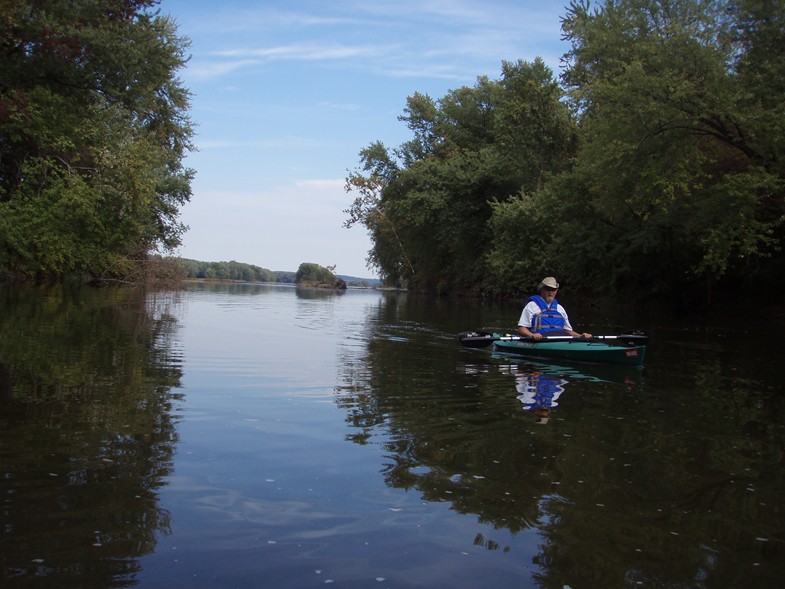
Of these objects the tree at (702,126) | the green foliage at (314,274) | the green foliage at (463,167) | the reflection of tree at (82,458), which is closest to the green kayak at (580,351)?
the reflection of tree at (82,458)

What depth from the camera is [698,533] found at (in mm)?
4426

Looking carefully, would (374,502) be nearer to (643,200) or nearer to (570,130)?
(643,200)

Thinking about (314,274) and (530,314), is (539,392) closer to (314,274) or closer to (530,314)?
(530,314)

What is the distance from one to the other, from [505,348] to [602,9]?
88.4ft

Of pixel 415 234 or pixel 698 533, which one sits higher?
pixel 415 234

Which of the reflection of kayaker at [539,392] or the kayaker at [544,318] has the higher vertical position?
the kayaker at [544,318]

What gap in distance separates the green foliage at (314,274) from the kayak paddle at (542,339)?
Result: 83.7 metres

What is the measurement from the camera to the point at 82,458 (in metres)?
5.31

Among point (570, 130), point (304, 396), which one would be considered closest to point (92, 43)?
point (304, 396)

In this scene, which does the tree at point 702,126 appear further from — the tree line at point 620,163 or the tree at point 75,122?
the tree at point 75,122

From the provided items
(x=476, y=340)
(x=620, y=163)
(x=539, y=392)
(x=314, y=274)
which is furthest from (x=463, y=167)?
(x=314, y=274)

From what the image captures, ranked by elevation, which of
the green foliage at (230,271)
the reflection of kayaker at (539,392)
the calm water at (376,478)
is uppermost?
the green foliage at (230,271)

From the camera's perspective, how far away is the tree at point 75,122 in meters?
24.2

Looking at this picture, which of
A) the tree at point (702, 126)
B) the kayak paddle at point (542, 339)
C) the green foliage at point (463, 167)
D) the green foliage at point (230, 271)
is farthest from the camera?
the green foliage at point (230, 271)
